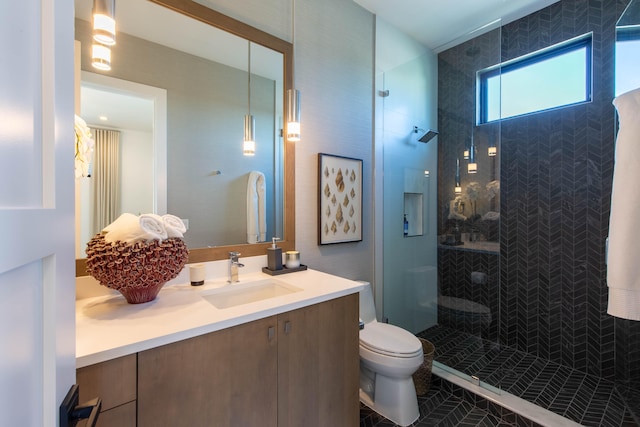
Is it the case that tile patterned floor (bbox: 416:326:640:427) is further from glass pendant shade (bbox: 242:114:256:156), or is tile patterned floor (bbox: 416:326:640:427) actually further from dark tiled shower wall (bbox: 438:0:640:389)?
glass pendant shade (bbox: 242:114:256:156)

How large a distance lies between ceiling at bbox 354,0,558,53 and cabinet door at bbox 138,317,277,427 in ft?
7.96

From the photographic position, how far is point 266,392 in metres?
1.06

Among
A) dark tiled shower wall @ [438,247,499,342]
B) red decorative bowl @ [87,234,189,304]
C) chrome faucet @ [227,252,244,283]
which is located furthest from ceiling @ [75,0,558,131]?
dark tiled shower wall @ [438,247,499,342]

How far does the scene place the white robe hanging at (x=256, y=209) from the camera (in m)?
1.64

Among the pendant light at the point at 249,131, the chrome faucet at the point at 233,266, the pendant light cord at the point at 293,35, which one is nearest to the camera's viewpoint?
the chrome faucet at the point at 233,266

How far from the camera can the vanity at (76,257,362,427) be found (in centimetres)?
80

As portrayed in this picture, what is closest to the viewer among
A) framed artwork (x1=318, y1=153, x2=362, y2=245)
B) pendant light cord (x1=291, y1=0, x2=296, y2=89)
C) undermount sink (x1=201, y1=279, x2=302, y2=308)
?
undermount sink (x1=201, y1=279, x2=302, y2=308)

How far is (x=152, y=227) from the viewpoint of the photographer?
1.09m

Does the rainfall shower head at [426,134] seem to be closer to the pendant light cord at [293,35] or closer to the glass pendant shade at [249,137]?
the pendant light cord at [293,35]

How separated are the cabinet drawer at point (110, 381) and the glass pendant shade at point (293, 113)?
1294 mm

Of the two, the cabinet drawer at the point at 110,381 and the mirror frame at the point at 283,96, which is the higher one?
the mirror frame at the point at 283,96

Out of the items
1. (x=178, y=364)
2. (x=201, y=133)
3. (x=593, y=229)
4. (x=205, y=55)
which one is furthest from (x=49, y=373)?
(x=593, y=229)

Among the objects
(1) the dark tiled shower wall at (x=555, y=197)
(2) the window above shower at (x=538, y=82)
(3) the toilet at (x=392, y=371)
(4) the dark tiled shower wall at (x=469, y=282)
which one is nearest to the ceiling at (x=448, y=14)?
(1) the dark tiled shower wall at (x=555, y=197)

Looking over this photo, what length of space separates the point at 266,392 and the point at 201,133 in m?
1.22
